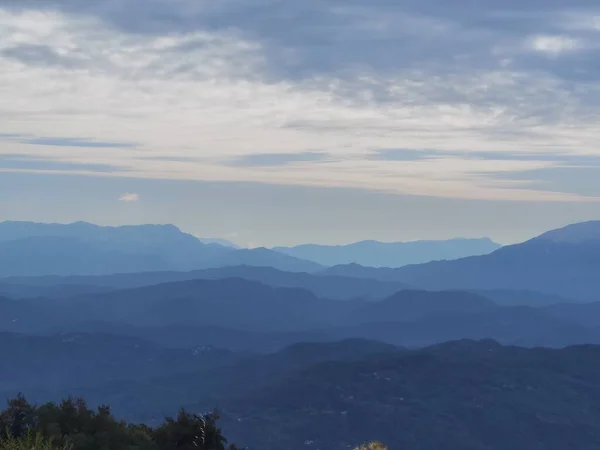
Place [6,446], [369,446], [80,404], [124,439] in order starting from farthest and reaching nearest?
[80,404] < [124,439] < [369,446] < [6,446]

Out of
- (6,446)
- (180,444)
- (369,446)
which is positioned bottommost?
(180,444)

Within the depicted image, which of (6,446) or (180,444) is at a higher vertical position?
(6,446)

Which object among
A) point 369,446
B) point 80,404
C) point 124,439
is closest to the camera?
point 369,446

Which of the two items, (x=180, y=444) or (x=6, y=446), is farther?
(x=180, y=444)

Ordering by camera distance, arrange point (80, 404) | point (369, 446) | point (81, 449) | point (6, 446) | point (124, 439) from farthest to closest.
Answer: point (80, 404)
point (124, 439)
point (81, 449)
point (369, 446)
point (6, 446)

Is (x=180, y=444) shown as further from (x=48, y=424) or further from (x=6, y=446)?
(x=6, y=446)

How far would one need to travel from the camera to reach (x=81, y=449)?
71.2 m

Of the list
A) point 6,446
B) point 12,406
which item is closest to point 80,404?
point 12,406

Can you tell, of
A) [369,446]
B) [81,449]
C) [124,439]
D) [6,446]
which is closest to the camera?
[6,446]

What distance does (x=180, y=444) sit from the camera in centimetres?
7825

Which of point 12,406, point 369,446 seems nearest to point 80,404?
point 12,406

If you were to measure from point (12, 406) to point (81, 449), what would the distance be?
11.2 metres

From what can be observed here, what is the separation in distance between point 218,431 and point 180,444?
13.4ft

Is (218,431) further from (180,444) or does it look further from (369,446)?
(369,446)
